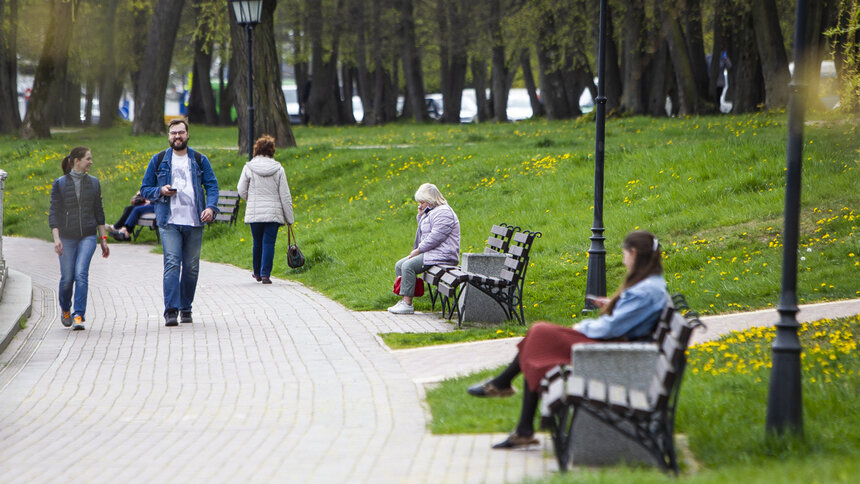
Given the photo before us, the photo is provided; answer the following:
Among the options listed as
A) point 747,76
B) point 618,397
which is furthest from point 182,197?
point 747,76

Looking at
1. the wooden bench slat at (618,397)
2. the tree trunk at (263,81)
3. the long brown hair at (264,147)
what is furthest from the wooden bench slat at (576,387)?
the tree trunk at (263,81)

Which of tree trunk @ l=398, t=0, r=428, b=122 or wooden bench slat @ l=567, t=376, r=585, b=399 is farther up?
tree trunk @ l=398, t=0, r=428, b=122

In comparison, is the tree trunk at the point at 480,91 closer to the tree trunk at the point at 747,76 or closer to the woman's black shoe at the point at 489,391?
the tree trunk at the point at 747,76

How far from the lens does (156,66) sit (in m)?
32.1

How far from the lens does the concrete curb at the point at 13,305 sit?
9.13 meters

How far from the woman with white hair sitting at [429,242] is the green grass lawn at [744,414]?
3297mm

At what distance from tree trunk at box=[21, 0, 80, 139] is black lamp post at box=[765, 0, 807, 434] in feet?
91.7

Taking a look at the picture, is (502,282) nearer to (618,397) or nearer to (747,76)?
(618,397)

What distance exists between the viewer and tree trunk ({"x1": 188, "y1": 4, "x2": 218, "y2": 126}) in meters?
46.1

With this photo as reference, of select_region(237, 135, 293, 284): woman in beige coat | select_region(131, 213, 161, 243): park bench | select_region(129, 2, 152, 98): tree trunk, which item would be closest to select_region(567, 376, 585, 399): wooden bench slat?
select_region(237, 135, 293, 284): woman in beige coat

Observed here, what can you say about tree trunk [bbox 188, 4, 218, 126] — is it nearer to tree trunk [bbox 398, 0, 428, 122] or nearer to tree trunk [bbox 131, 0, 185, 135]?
tree trunk [bbox 398, 0, 428, 122]

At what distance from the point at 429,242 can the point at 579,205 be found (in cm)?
516

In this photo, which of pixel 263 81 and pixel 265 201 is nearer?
pixel 265 201

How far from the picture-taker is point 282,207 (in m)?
12.9
